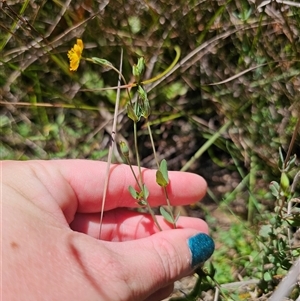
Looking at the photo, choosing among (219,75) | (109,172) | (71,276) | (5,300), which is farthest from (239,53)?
(5,300)

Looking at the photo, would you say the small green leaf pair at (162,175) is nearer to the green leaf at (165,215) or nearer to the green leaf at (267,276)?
the green leaf at (165,215)

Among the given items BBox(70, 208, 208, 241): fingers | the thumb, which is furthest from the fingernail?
BBox(70, 208, 208, 241): fingers

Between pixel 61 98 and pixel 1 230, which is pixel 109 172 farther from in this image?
pixel 61 98

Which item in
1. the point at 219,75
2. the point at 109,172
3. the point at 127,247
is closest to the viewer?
the point at 127,247

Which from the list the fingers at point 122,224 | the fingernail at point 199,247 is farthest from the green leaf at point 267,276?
the fingers at point 122,224

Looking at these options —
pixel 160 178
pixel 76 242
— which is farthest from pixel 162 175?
pixel 76 242

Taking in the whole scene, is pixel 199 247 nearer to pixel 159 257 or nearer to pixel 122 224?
→ pixel 159 257
